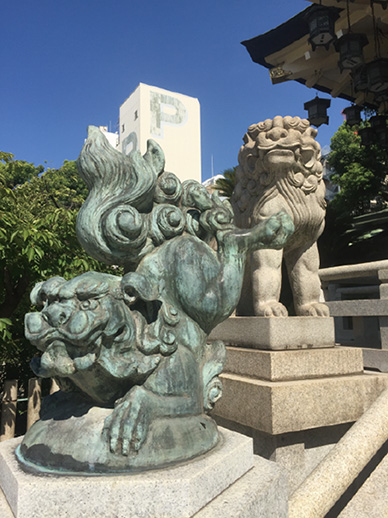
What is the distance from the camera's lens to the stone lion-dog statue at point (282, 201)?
3.12 meters

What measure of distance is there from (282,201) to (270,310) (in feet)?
3.01

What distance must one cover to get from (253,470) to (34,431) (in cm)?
72

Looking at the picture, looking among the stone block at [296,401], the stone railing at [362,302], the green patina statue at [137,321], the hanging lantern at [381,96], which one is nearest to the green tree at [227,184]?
the hanging lantern at [381,96]

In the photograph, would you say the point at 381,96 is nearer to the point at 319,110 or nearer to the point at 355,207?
the point at 319,110

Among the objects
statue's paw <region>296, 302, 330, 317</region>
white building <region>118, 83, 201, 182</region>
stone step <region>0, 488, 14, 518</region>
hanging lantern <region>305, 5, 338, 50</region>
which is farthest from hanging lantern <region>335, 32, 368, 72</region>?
white building <region>118, 83, 201, 182</region>

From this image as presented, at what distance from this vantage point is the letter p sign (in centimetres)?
2470

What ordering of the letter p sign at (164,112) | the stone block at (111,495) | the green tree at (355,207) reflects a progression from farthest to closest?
1. the letter p sign at (164,112)
2. the green tree at (355,207)
3. the stone block at (111,495)

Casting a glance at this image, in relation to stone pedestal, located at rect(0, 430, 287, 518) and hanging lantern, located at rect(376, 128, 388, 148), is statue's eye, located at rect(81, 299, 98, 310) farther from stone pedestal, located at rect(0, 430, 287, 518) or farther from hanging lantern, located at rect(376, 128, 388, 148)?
hanging lantern, located at rect(376, 128, 388, 148)

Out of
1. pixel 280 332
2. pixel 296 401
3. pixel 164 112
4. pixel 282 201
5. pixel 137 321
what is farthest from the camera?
pixel 164 112

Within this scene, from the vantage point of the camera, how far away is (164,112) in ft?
82.3

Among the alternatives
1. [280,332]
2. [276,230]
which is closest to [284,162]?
[280,332]

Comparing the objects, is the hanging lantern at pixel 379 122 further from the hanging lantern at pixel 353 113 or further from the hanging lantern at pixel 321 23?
the hanging lantern at pixel 321 23

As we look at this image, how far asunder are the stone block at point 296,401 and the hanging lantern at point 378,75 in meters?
5.13

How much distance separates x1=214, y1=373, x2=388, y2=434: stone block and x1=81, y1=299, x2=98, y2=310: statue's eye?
1.61 meters
